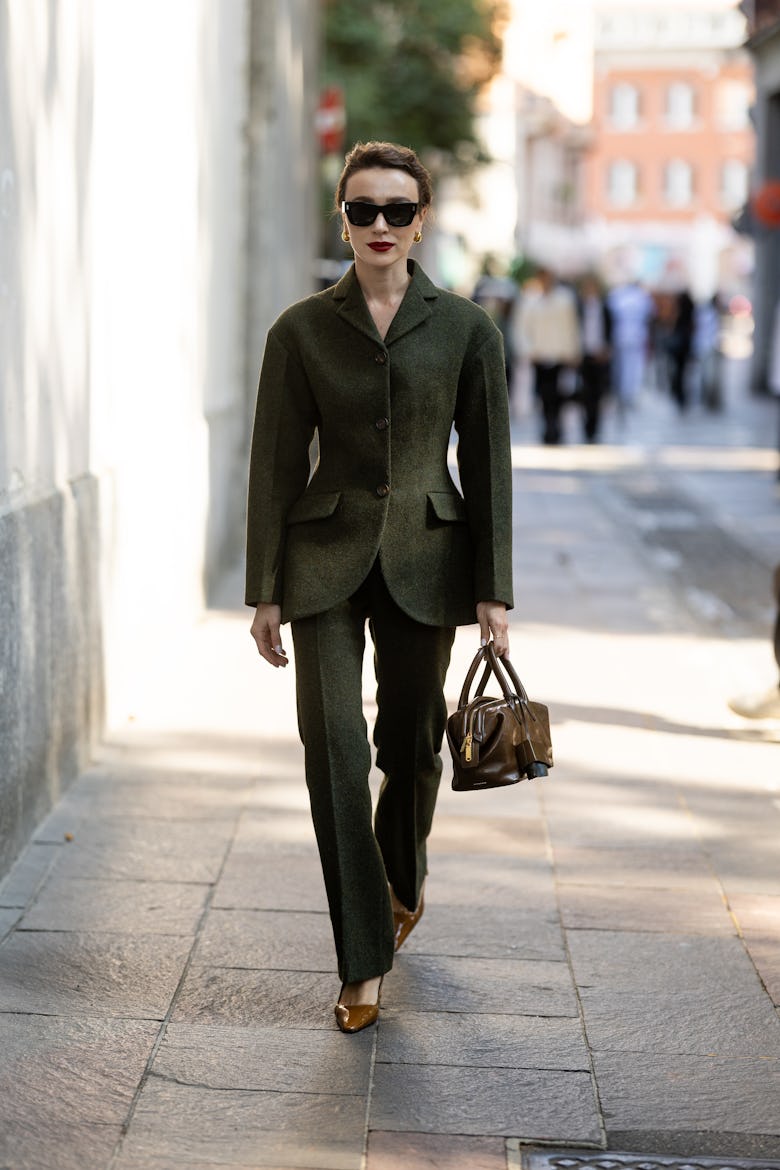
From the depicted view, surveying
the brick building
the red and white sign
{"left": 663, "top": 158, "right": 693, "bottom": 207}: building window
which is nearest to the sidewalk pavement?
the red and white sign

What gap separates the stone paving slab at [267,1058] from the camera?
414 centimetres

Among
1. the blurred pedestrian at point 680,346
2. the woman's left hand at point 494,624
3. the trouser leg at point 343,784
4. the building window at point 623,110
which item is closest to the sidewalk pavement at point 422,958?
the trouser leg at point 343,784

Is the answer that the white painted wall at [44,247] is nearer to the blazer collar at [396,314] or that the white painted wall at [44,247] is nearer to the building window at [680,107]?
the blazer collar at [396,314]

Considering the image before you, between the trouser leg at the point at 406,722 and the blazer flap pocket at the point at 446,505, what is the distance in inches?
7.8

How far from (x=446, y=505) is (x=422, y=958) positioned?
122cm

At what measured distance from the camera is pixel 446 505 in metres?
4.44

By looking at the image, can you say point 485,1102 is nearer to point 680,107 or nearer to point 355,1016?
point 355,1016

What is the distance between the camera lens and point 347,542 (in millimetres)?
4379

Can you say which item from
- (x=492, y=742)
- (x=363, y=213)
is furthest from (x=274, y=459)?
(x=492, y=742)

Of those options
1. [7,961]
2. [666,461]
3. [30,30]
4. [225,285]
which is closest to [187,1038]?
[7,961]

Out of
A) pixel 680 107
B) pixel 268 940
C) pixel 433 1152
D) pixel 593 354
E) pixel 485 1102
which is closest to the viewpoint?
pixel 433 1152

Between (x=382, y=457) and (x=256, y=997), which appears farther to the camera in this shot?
(x=256, y=997)

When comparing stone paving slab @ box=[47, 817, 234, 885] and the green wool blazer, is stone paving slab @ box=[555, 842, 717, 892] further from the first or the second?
the green wool blazer

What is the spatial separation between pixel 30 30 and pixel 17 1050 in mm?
3193
